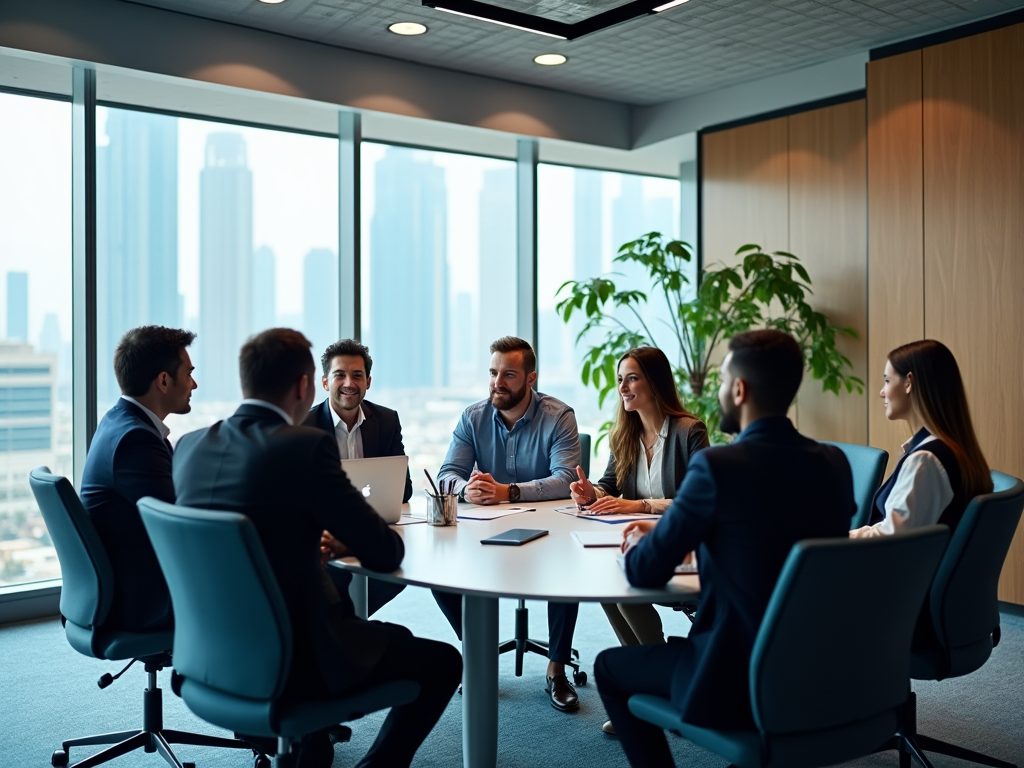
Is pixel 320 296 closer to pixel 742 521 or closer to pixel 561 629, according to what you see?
pixel 561 629

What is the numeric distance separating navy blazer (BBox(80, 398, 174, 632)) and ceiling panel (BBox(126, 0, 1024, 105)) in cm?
272

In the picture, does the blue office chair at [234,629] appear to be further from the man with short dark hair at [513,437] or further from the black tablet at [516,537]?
the man with short dark hair at [513,437]

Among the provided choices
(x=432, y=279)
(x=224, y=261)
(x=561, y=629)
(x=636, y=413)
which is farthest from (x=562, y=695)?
(x=432, y=279)

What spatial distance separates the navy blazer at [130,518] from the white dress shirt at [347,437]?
100 centimetres

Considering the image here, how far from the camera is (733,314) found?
595 cm

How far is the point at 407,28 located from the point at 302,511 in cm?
352

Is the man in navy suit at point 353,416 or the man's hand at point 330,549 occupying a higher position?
the man in navy suit at point 353,416

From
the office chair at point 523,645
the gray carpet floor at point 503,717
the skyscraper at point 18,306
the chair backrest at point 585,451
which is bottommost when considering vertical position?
the gray carpet floor at point 503,717

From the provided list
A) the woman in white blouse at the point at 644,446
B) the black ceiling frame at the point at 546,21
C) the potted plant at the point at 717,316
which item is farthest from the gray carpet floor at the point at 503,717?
the black ceiling frame at the point at 546,21

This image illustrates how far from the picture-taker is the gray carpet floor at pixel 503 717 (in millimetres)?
3189

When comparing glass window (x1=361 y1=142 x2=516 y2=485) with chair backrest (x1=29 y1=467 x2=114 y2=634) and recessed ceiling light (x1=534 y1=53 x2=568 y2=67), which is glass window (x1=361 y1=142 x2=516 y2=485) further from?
chair backrest (x1=29 y1=467 x2=114 y2=634)

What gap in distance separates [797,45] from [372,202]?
269 centimetres

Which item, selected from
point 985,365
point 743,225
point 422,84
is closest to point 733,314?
point 743,225

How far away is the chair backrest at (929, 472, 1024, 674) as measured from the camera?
103 inches
